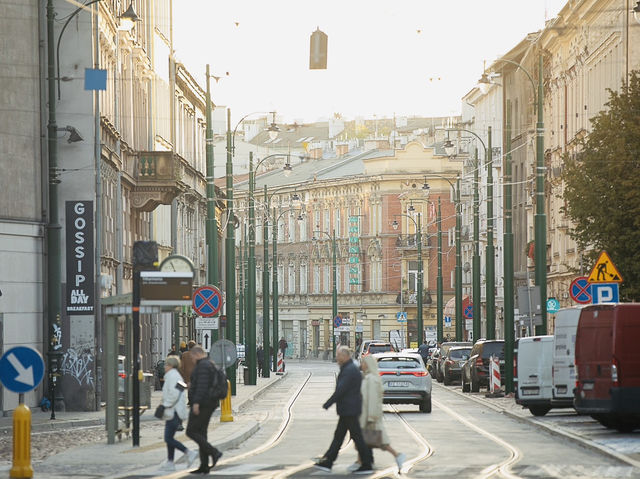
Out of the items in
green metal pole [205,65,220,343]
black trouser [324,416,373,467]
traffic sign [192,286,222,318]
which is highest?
green metal pole [205,65,220,343]

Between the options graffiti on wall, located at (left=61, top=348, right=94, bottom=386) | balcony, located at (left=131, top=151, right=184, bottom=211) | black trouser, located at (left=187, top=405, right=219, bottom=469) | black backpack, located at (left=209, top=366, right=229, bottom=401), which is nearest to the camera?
black trouser, located at (left=187, top=405, right=219, bottom=469)

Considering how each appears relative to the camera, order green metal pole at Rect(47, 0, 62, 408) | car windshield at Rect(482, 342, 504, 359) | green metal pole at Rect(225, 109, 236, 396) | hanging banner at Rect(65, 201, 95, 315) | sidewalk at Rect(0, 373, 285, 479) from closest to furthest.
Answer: sidewalk at Rect(0, 373, 285, 479) → green metal pole at Rect(47, 0, 62, 408) → hanging banner at Rect(65, 201, 95, 315) → green metal pole at Rect(225, 109, 236, 396) → car windshield at Rect(482, 342, 504, 359)

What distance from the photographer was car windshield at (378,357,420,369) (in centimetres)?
3888

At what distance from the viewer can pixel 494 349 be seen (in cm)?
4800

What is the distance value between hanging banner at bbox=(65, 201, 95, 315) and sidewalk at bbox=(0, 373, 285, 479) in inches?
104

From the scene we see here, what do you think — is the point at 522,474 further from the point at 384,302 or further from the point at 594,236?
the point at 384,302

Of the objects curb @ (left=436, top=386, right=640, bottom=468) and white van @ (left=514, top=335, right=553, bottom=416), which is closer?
curb @ (left=436, top=386, right=640, bottom=468)

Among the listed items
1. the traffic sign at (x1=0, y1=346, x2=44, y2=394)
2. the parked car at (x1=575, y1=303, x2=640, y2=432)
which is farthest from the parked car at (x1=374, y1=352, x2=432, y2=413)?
the traffic sign at (x1=0, y1=346, x2=44, y2=394)

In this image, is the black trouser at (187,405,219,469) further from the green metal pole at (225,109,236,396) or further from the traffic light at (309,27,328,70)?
the green metal pole at (225,109,236,396)

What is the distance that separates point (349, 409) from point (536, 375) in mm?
14909

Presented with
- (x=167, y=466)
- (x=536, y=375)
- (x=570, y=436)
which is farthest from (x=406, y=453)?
(x=536, y=375)

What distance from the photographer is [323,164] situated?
5133 inches

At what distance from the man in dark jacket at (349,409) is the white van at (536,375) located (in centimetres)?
1455

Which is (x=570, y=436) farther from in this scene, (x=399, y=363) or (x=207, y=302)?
(x=399, y=363)
